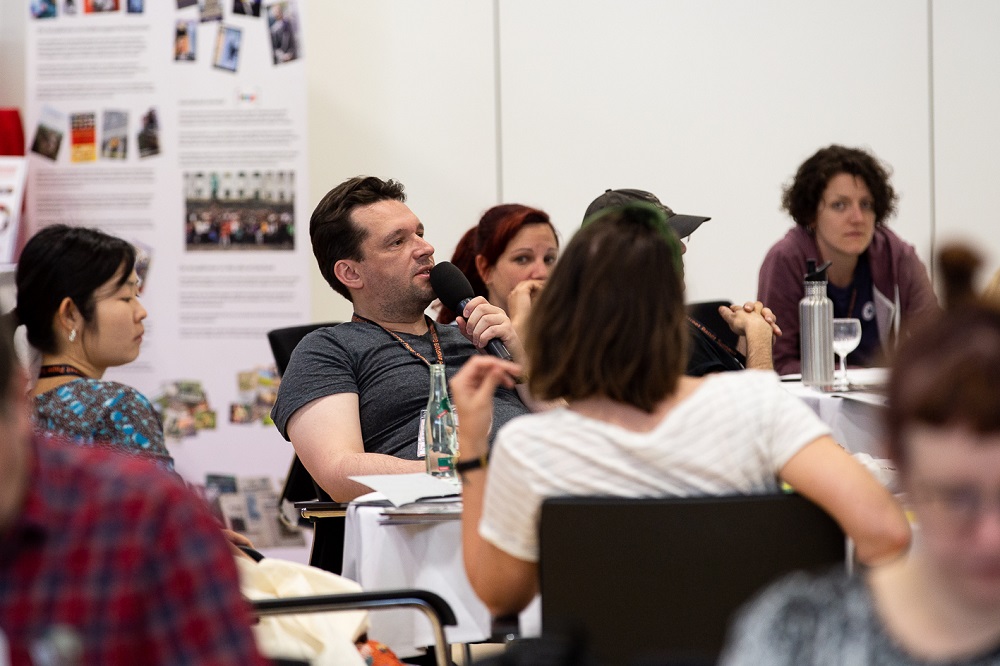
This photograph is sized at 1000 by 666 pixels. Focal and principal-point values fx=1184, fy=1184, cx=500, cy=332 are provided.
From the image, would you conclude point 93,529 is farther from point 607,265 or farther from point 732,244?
point 732,244

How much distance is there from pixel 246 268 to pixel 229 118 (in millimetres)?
624

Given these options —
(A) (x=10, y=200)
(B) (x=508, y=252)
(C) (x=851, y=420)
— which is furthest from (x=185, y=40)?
(C) (x=851, y=420)

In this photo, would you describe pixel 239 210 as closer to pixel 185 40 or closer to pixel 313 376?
pixel 185 40

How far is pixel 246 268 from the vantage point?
4.87 metres

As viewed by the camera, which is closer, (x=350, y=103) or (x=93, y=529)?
(x=93, y=529)

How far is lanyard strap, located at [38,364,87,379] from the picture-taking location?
8.18ft

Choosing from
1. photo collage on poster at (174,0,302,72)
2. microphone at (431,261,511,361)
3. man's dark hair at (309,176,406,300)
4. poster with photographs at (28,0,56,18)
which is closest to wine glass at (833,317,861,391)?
microphone at (431,261,511,361)

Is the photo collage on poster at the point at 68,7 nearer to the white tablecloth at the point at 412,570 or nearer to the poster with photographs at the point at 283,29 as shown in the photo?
the poster with photographs at the point at 283,29

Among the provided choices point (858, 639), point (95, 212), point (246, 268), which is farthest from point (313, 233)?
point (858, 639)

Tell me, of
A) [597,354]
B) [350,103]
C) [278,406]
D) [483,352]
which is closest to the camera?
[597,354]

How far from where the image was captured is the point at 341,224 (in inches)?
127

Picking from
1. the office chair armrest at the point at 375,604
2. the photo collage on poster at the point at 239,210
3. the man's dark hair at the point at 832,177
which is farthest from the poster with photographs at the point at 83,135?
the office chair armrest at the point at 375,604

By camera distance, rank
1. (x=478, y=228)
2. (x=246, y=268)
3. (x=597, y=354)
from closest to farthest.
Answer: (x=597, y=354)
(x=478, y=228)
(x=246, y=268)

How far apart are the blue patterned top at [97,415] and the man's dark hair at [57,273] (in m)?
0.18
